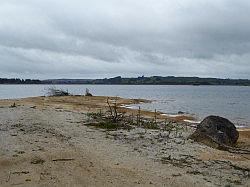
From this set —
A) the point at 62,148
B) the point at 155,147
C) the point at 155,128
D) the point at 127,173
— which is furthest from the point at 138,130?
the point at 127,173

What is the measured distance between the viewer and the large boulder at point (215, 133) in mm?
16806

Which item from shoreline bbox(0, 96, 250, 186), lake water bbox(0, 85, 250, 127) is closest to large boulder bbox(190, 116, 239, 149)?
shoreline bbox(0, 96, 250, 186)

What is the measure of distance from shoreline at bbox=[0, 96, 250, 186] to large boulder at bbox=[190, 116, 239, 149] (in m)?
0.77

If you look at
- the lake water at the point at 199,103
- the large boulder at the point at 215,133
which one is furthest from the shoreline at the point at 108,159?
the lake water at the point at 199,103

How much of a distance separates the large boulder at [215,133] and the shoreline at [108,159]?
0.77 metres

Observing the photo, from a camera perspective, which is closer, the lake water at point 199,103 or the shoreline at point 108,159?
the shoreline at point 108,159

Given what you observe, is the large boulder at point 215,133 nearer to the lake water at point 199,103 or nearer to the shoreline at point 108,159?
the shoreline at point 108,159

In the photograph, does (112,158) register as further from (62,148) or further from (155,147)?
(155,147)

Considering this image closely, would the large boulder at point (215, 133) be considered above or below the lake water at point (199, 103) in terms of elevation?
above

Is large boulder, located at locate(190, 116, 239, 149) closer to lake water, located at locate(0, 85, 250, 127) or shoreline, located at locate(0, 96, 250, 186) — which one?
shoreline, located at locate(0, 96, 250, 186)

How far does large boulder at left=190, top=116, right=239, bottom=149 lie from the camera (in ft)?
55.1

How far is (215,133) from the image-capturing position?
1741 centimetres

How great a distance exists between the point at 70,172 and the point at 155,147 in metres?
4.72

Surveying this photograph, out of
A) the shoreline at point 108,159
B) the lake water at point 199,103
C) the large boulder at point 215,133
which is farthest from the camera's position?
the lake water at point 199,103
